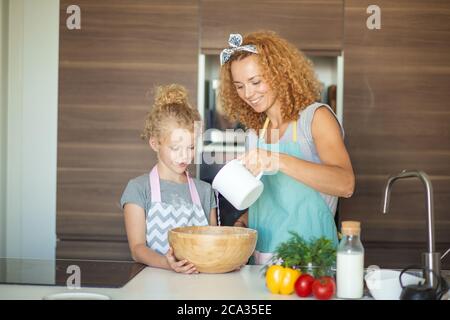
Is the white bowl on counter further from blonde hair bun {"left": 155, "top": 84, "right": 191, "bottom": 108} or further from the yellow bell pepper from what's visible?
blonde hair bun {"left": 155, "top": 84, "right": 191, "bottom": 108}

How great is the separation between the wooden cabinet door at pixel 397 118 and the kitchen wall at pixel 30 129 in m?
1.55

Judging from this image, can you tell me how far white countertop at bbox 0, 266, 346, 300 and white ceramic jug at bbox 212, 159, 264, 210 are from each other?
0.67ft

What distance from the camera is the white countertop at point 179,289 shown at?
4.63 ft

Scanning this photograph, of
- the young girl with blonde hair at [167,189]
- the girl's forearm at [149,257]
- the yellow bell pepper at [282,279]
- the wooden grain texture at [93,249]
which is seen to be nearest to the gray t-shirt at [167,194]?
the young girl with blonde hair at [167,189]

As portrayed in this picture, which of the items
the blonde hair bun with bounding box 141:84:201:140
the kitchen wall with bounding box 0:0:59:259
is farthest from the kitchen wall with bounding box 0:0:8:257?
the blonde hair bun with bounding box 141:84:201:140

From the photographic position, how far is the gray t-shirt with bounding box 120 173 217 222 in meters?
1.97

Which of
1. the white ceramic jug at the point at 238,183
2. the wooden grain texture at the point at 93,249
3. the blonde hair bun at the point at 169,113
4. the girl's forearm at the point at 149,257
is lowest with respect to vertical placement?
the wooden grain texture at the point at 93,249

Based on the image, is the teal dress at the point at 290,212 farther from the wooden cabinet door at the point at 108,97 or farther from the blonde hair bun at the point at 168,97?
the wooden cabinet door at the point at 108,97

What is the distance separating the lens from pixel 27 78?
336 cm

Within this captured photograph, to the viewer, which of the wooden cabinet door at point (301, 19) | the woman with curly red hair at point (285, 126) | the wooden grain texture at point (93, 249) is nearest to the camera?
the woman with curly red hair at point (285, 126)

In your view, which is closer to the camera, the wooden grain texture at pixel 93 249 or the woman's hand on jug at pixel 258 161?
the woman's hand on jug at pixel 258 161

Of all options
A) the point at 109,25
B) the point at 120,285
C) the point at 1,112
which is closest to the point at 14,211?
the point at 1,112

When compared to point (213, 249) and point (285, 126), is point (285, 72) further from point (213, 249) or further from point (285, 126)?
point (213, 249)
